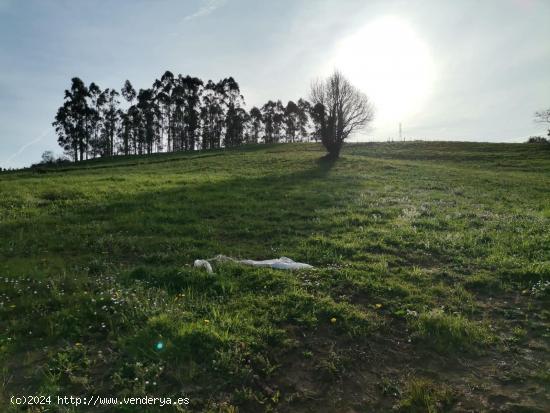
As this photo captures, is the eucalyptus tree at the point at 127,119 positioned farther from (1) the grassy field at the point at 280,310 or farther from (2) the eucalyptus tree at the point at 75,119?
(1) the grassy field at the point at 280,310

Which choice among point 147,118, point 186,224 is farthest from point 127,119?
point 186,224

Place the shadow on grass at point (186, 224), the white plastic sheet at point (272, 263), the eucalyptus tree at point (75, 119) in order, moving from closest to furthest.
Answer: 1. the white plastic sheet at point (272, 263)
2. the shadow on grass at point (186, 224)
3. the eucalyptus tree at point (75, 119)

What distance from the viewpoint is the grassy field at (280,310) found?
5.61m

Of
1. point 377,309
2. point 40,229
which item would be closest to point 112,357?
point 377,309

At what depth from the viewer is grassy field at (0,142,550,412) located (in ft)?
18.4

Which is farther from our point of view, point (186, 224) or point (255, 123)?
point (255, 123)

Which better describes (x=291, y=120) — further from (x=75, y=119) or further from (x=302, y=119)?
(x=75, y=119)

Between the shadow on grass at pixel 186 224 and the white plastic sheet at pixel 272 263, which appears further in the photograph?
the shadow on grass at pixel 186 224

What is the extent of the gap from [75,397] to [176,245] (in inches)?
269

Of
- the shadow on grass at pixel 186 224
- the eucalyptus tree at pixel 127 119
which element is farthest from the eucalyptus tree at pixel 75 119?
the shadow on grass at pixel 186 224

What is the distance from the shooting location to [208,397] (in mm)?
5355

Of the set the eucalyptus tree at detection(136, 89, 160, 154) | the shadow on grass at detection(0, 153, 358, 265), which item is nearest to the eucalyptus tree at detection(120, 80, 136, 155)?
the eucalyptus tree at detection(136, 89, 160, 154)

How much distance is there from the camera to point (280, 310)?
7.64 meters

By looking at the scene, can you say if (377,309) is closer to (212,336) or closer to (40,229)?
(212,336)
